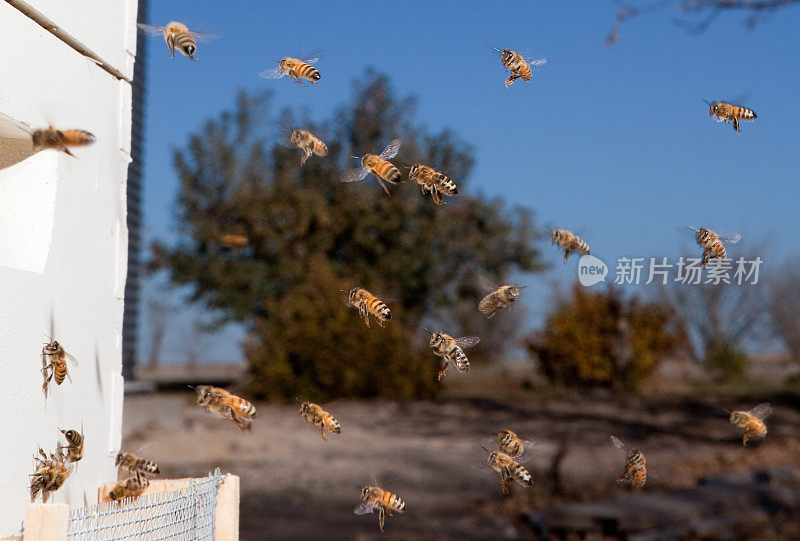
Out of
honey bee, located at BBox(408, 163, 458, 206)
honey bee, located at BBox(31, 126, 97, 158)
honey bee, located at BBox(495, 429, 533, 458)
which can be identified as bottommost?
honey bee, located at BBox(495, 429, 533, 458)

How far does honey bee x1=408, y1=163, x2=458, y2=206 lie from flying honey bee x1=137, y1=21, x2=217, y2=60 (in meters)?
0.96

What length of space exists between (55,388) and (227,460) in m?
10.4

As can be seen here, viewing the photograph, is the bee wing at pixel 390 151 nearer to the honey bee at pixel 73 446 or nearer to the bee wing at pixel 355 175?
the bee wing at pixel 355 175

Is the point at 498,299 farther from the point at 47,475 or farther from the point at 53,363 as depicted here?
the point at 47,475

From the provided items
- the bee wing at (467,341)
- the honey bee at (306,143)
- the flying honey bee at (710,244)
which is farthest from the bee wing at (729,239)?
the honey bee at (306,143)

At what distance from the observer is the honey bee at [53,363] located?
92.8 inches

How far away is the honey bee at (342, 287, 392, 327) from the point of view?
3.48 metres

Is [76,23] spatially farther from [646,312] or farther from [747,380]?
Answer: [747,380]

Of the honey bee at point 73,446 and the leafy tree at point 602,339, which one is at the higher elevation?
the leafy tree at point 602,339

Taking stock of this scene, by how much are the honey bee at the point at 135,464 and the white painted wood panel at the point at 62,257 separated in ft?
0.20

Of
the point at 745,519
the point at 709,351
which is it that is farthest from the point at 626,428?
the point at 709,351

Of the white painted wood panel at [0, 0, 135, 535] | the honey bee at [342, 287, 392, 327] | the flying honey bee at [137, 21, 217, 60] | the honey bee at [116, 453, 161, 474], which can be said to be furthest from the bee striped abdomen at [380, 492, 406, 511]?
the flying honey bee at [137, 21, 217, 60]

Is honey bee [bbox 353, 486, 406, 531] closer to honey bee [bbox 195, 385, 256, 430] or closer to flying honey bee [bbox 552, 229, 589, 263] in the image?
honey bee [bbox 195, 385, 256, 430]

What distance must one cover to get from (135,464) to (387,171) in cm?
152
